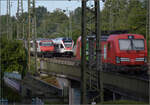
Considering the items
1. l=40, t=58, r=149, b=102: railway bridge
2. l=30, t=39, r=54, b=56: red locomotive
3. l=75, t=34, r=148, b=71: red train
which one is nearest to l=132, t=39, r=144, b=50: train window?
l=75, t=34, r=148, b=71: red train

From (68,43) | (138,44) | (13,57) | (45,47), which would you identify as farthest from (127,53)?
(45,47)

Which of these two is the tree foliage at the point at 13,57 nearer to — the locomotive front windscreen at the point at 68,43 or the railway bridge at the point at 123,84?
the locomotive front windscreen at the point at 68,43

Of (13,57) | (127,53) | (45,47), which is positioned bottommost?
(13,57)

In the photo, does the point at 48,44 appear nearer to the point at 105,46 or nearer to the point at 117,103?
the point at 105,46

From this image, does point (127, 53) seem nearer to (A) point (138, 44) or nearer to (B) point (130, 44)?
(B) point (130, 44)

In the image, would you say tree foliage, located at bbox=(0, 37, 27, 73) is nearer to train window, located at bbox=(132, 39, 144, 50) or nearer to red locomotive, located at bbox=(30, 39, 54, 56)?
red locomotive, located at bbox=(30, 39, 54, 56)

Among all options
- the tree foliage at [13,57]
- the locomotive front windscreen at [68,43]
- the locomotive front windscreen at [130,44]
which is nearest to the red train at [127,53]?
the locomotive front windscreen at [130,44]

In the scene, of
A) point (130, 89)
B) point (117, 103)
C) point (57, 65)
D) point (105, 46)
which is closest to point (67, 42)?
point (57, 65)

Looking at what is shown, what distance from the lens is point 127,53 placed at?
67.8 ft

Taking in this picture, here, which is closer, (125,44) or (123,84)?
(123,84)

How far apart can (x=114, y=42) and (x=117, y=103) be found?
1163 cm

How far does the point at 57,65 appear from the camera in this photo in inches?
1174

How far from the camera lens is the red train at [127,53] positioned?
20.6 m

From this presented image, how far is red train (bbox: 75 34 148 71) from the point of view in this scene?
2058cm
